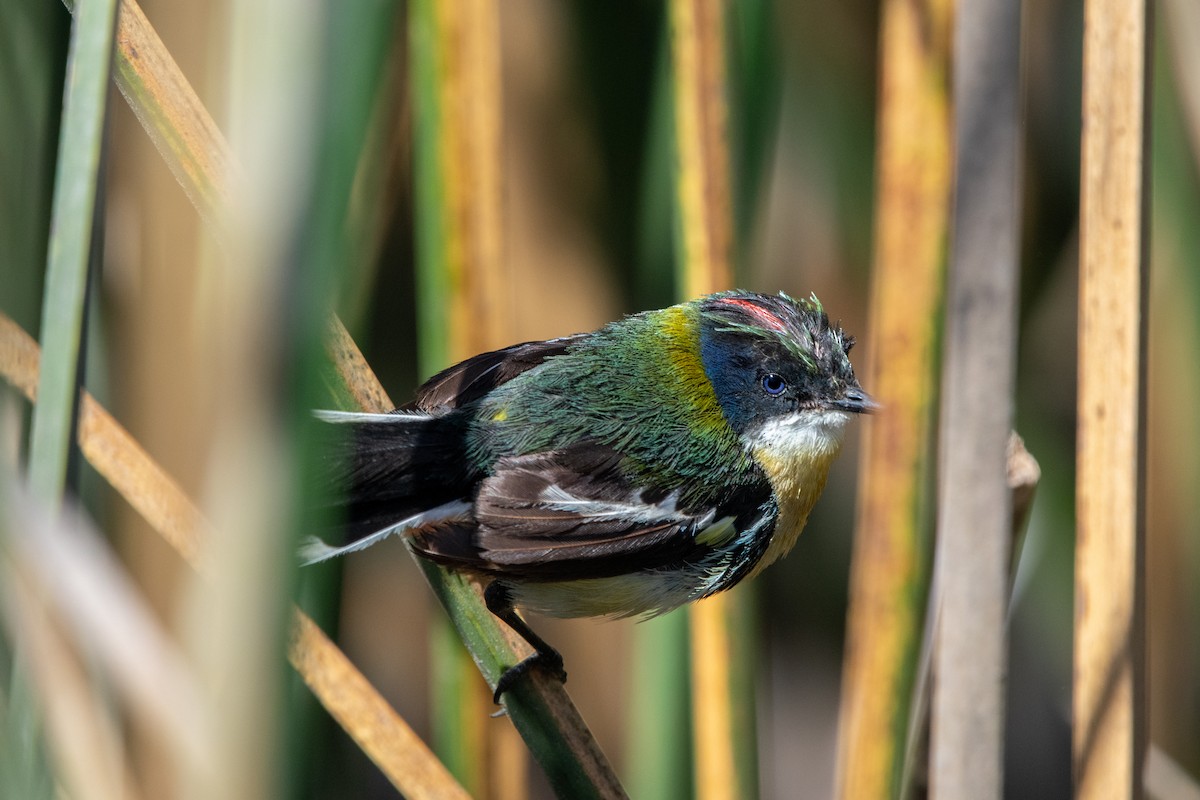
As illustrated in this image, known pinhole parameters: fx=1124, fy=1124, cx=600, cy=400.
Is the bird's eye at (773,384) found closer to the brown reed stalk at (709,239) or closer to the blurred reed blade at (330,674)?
the brown reed stalk at (709,239)

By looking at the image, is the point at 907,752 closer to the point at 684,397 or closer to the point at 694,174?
the point at 684,397

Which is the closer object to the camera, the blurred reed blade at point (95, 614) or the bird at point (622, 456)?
the blurred reed blade at point (95, 614)

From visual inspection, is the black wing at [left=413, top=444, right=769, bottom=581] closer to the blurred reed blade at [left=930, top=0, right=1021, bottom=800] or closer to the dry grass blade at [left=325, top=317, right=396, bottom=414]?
the dry grass blade at [left=325, top=317, right=396, bottom=414]

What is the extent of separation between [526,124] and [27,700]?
2058mm

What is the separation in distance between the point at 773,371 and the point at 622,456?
13.1 inches

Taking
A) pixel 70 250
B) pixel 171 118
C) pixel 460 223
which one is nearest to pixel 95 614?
pixel 70 250

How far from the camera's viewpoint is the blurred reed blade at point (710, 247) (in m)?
1.92

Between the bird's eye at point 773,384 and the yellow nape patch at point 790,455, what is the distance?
5 centimetres

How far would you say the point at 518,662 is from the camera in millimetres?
1788

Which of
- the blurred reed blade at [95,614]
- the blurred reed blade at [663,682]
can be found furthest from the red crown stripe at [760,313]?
the blurred reed blade at [95,614]

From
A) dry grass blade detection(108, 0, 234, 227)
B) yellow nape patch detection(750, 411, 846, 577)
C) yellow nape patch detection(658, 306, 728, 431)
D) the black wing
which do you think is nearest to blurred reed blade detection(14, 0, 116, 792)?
dry grass blade detection(108, 0, 234, 227)

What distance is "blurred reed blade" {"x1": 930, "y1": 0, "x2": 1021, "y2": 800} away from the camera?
5.56 feet

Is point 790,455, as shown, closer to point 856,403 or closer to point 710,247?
point 856,403

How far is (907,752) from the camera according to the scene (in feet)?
6.75
